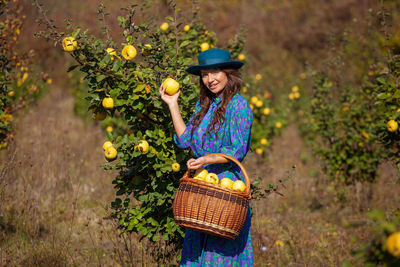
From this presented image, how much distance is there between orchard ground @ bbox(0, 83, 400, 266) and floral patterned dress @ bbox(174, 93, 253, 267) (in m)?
0.62

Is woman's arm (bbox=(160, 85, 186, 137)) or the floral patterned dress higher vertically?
woman's arm (bbox=(160, 85, 186, 137))

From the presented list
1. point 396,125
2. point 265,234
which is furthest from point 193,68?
point 265,234

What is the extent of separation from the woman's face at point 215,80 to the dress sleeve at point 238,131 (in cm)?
15

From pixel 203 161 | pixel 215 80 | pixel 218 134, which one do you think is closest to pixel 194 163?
pixel 203 161

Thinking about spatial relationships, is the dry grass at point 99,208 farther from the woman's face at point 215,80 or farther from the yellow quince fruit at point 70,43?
the woman's face at point 215,80

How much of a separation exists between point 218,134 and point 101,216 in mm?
2237

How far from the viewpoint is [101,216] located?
3803 mm

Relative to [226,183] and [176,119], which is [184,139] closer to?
[176,119]

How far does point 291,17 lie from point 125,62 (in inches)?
533

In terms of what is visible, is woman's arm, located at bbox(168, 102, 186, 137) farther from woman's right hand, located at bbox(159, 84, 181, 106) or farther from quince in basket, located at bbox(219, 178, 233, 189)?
quince in basket, located at bbox(219, 178, 233, 189)

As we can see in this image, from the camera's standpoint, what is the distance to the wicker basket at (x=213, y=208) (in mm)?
1692

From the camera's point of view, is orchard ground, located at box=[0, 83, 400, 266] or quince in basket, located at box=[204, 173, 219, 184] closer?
quince in basket, located at box=[204, 173, 219, 184]

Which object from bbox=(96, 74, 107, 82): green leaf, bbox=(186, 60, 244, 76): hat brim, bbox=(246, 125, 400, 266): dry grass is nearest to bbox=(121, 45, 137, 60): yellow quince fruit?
bbox=(96, 74, 107, 82): green leaf

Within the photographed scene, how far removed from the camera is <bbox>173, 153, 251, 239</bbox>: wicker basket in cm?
169
